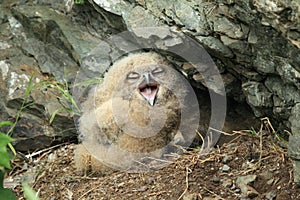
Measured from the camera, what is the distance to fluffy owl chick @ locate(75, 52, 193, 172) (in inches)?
183

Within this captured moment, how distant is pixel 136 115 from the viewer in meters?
4.61

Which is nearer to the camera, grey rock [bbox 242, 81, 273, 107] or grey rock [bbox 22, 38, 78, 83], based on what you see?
grey rock [bbox 242, 81, 273, 107]

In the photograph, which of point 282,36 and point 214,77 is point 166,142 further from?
point 282,36

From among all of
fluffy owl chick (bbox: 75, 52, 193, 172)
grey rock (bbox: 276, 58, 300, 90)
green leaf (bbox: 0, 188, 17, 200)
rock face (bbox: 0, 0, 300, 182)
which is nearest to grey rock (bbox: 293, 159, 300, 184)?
rock face (bbox: 0, 0, 300, 182)

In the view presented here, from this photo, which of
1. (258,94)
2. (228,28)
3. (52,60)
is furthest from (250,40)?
(52,60)

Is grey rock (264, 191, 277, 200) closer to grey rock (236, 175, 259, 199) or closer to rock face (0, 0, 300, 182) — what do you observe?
grey rock (236, 175, 259, 199)

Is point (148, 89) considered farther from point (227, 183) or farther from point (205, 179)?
point (227, 183)

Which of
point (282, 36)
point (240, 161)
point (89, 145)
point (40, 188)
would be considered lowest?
point (40, 188)

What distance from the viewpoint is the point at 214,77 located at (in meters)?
4.59

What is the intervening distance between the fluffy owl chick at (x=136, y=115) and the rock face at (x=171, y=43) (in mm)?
192

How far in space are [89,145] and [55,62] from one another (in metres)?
1.06

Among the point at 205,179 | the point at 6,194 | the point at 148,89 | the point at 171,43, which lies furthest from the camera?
the point at 148,89

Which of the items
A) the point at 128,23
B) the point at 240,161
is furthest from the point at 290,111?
the point at 128,23

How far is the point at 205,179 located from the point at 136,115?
781 mm
